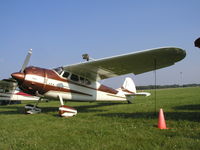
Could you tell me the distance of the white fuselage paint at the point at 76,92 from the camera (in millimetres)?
7856

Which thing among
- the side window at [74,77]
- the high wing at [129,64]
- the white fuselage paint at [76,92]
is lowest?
the white fuselage paint at [76,92]

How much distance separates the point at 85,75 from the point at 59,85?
1.80m

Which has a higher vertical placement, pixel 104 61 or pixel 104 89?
pixel 104 61

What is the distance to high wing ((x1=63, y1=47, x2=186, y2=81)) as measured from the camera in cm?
Result: 629

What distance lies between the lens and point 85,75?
9719 millimetres

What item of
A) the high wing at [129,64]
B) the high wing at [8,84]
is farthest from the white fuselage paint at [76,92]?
the high wing at [8,84]

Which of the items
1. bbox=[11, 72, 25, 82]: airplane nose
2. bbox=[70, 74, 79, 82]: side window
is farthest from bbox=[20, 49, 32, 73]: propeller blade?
bbox=[70, 74, 79, 82]: side window

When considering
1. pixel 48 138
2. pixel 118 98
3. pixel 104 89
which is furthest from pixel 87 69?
pixel 48 138

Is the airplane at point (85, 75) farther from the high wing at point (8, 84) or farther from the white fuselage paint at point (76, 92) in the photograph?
the high wing at point (8, 84)

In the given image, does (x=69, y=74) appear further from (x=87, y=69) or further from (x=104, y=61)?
(x=104, y=61)

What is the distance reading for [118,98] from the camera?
11.8 metres

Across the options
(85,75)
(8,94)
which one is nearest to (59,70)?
(85,75)

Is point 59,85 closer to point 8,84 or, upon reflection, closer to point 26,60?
point 26,60

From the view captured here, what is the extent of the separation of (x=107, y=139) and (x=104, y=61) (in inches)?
194
